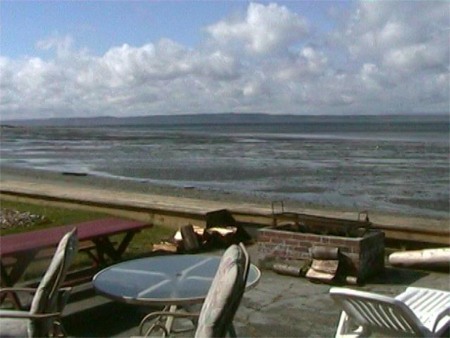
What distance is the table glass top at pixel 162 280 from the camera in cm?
389

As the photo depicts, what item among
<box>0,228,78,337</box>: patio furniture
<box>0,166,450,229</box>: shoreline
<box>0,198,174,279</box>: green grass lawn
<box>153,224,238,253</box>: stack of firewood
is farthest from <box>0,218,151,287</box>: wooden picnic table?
<box>0,166,450,229</box>: shoreline

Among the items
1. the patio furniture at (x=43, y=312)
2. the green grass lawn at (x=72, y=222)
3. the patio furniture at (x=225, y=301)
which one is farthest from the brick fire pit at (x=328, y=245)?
the patio furniture at (x=225, y=301)

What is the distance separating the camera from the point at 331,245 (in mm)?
6945

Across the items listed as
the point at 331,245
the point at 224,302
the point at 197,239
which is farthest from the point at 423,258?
the point at 224,302

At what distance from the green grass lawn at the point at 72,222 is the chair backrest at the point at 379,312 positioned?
4.04 metres

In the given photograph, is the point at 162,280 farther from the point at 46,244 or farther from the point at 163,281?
the point at 46,244

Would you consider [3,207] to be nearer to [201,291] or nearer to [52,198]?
[52,198]

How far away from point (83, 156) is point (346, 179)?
18.6m

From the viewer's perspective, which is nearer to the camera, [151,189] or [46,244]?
[46,244]

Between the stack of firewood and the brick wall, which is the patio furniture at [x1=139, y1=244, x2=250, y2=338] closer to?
the brick wall

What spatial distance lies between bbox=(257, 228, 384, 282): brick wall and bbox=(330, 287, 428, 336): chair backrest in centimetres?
269

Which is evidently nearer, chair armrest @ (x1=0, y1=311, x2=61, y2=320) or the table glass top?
chair armrest @ (x1=0, y1=311, x2=61, y2=320)

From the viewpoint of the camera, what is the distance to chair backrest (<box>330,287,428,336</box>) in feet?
12.3

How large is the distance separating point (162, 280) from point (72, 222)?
622cm
